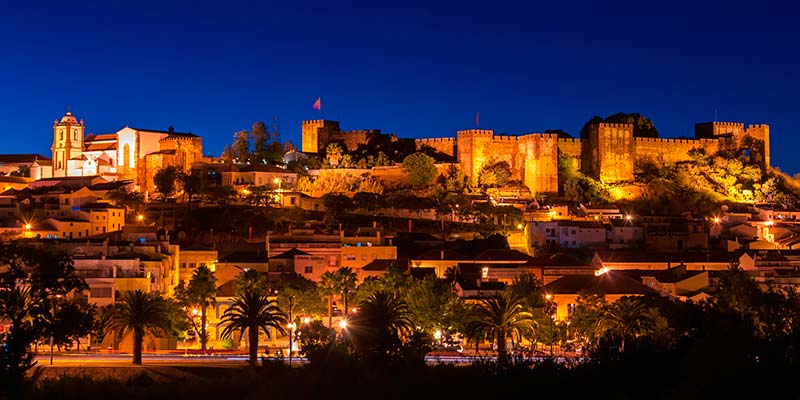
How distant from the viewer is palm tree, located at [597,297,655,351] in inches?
1535

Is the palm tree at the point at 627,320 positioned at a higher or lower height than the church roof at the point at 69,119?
lower

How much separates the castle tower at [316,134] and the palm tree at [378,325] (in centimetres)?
4551

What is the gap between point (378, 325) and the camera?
35.4 metres

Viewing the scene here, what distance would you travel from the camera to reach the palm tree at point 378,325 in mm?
32875

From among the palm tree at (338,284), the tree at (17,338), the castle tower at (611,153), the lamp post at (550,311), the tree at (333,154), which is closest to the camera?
the tree at (17,338)

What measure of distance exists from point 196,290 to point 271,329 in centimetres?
343

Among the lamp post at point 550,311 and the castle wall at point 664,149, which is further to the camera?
the castle wall at point 664,149

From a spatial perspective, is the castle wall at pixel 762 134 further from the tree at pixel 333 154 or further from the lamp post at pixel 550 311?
the lamp post at pixel 550 311

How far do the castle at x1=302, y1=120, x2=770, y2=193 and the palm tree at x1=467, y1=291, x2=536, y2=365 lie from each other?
1317 inches

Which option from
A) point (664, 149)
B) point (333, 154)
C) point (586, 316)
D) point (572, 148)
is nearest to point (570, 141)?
point (572, 148)

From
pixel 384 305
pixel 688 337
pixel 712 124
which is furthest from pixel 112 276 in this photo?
pixel 712 124

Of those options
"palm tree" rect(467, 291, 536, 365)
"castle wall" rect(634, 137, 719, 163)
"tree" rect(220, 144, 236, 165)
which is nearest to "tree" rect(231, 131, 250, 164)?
"tree" rect(220, 144, 236, 165)

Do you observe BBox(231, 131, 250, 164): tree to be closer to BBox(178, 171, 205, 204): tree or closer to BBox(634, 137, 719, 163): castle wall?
BBox(178, 171, 205, 204): tree

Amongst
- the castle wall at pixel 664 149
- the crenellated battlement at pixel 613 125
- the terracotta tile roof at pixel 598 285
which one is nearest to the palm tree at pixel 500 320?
the terracotta tile roof at pixel 598 285
